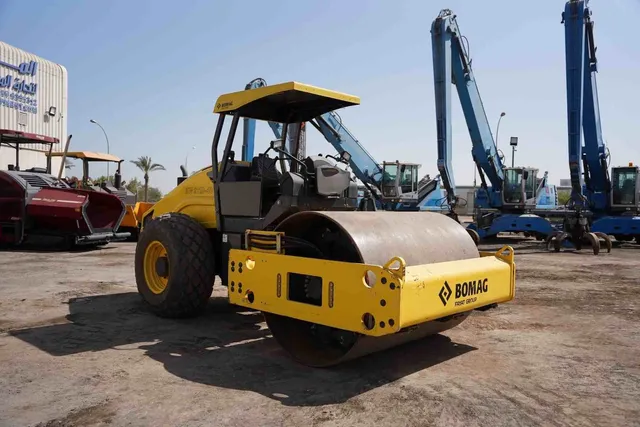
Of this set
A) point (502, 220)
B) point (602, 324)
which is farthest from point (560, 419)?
point (502, 220)

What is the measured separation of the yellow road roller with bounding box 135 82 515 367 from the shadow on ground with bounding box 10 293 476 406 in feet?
0.54

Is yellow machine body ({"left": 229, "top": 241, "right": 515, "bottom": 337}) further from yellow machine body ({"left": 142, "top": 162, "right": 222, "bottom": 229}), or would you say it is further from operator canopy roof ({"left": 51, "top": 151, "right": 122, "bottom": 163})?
operator canopy roof ({"left": 51, "top": 151, "right": 122, "bottom": 163})

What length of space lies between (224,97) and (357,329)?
10.0 feet

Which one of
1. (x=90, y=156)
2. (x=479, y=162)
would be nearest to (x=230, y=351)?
(x=90, y=156)

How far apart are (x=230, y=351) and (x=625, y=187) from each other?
60.0 feet

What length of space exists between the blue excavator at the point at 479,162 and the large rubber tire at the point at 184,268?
48.6 feet

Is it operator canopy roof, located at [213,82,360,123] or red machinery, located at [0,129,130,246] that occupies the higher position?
operator canopy roof, located at [213,82,360,123]

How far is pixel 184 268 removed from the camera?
5.43 meters

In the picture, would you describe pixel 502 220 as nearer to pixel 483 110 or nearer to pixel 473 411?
pixel 483 110

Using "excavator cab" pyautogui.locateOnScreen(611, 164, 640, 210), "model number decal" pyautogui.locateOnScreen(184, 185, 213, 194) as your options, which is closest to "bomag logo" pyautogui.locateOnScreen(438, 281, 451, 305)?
"model number decal" pyautogui.locateOnScreen(184, 185, 213, 194)

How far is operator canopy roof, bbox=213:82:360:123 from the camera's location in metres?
5.23

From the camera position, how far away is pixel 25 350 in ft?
14.8

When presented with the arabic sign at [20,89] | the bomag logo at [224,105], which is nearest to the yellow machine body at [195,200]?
the bomag logo at [224,105]

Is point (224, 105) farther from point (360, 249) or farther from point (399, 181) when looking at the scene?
point (399, 181)
